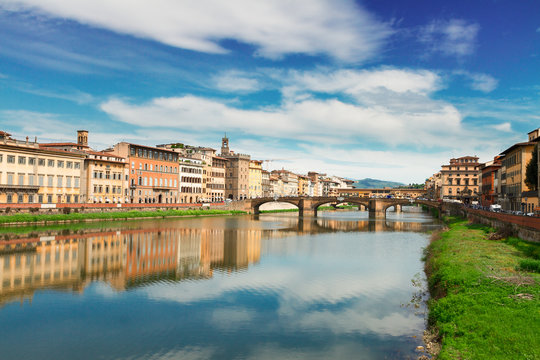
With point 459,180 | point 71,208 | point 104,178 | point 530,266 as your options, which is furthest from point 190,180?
point 530,266

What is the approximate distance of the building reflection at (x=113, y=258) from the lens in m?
26.3

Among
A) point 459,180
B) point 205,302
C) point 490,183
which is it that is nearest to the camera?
point 205,302

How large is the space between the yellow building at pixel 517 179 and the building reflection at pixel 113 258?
3368 centimetres

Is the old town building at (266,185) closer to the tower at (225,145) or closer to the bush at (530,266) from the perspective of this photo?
the tower at (225,145)

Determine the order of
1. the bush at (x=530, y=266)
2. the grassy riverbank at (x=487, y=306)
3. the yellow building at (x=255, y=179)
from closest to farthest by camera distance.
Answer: the grassy riverbank at (x=487, y=306) → the bush at (x=530, y=266) → the yellow building at (x=255, y=179)

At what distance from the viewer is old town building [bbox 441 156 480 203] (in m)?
122

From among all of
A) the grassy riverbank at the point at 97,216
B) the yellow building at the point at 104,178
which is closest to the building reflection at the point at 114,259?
the grassy riverbank at the point at 97,216

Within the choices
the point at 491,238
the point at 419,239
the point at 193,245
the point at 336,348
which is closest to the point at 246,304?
the point at 336,348

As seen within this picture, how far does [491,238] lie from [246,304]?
25.7 metres

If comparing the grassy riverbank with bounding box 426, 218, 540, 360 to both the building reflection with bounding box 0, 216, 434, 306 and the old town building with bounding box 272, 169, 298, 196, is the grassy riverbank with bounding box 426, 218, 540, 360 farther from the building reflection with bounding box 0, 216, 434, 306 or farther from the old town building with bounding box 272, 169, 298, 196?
the old town building with bounding box 272, 169, 298, 196

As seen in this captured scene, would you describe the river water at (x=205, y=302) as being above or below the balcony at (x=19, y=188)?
below

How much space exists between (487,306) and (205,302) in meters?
13.0

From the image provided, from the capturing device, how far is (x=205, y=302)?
2188 cm

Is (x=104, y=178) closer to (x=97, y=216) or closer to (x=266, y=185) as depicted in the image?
(x=97, y=216)
